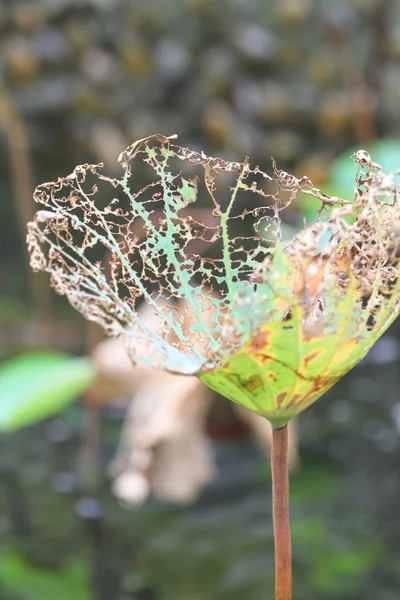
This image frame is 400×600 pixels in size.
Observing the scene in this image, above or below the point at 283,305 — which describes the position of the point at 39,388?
below

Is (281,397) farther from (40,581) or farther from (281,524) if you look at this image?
(40,581)

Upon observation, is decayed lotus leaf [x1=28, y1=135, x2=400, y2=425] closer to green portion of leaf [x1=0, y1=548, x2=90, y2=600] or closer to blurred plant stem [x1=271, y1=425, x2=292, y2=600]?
blurred plant stem [x1=271, y1=425, x2=292, y2=600]

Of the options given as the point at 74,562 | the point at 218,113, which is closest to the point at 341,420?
the point at 74,562

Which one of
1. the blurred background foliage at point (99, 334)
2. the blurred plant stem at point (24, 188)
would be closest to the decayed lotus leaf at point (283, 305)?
the blurred background foliage at point (99, 334)

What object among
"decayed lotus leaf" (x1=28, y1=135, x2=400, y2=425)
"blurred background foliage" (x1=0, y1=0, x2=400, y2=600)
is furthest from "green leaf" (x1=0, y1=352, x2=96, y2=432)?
"decayed lotus leaf" (x1=28, y1=135, x2=400, y2=425)

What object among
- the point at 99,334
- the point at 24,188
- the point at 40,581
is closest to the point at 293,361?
the point at 40,581

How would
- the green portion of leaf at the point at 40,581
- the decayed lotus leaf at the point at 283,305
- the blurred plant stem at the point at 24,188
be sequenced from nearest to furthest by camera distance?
1. the decayed lotus leaf at the point at 283,305
2. the green portion of leaf at the point at 40,581
3. the blurred plant stem at the point at 24,188

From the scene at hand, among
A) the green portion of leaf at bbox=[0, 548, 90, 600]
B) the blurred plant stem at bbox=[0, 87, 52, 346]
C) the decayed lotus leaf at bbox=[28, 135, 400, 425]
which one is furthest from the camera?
the blurred plant stem at bbox=[0, 87, 52, 346]

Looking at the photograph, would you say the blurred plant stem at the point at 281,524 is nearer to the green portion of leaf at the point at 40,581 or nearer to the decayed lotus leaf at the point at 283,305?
the decayed lotus leaf at the point at 283,305
